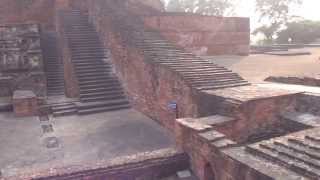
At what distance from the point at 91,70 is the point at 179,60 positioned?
3739 mm

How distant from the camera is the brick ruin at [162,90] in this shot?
513 cm

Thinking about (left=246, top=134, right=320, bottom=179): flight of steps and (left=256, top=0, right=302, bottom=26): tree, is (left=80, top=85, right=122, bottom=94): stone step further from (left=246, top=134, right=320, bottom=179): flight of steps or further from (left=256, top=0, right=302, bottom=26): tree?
(left=256, top=0, right=302, bottom=26): tree

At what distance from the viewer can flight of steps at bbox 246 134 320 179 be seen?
4.25m

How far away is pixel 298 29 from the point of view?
919 inches

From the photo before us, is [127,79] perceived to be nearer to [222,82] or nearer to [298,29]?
[222,82]

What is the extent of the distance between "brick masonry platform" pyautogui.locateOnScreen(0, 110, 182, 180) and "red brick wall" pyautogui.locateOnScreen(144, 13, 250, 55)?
4151 mm

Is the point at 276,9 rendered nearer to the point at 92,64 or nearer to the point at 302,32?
the point at 302,32

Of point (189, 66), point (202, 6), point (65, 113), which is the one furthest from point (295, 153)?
point (202, 6)

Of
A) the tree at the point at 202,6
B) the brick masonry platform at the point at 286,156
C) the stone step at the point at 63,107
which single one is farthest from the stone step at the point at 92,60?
the tree at the point at 202,6

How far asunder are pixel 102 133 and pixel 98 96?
8.51 ft

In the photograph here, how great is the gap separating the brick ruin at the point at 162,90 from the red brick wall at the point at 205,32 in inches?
1.5

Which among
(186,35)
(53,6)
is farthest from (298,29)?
(53,6)

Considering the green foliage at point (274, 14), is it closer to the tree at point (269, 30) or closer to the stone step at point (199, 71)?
the tree at point (269, 30)

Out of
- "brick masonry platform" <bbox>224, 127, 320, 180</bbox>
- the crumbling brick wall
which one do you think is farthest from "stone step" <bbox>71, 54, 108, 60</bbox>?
"brick masonry platform" <bbox>224, 127, 320, 180</bbox>
